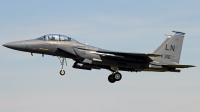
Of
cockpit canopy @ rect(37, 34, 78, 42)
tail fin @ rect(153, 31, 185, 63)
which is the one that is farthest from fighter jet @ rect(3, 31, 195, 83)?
tail fin @ rect(153, 31, 185, 63)

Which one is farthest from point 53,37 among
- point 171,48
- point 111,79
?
point 171,48

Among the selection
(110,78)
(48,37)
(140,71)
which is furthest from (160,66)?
(48,37)

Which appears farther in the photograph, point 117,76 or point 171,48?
point 171,48

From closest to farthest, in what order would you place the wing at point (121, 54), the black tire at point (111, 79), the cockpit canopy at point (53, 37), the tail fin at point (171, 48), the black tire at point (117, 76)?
the cockpit canopy at point (53, 37), the wing at point (121, 54), the black tire at point (117, 76), the black tire at point (111, 79), the tail fin at point (171, 48)

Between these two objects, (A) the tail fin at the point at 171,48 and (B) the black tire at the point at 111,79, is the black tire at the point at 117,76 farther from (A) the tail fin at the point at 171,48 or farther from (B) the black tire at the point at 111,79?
(A) the tail fin at the point at 171,48

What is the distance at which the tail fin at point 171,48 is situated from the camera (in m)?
34.4

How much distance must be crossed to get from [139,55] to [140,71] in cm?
229

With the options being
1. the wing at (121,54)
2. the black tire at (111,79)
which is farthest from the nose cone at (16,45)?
the black tire at (111,79)

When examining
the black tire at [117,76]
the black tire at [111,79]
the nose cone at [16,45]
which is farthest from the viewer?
the black tire at [111,79]

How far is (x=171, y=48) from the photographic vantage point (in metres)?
34.9

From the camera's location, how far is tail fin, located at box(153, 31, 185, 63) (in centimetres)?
3444

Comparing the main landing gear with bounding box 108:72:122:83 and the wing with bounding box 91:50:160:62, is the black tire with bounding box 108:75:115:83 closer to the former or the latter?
the main landing gear with bounding box 108:72:122:83

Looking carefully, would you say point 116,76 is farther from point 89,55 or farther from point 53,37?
point 53,37

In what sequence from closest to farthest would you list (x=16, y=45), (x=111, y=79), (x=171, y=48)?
(x=16, y=45) → (x=111, y=79) → (x=171, y=48)
